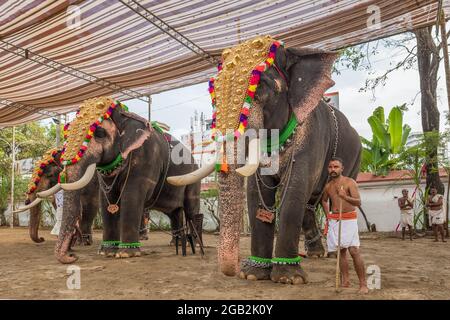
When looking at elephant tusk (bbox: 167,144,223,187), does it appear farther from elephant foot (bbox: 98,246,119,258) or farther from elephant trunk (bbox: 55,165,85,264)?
elephant foot (bbox: 98,246,119,258)

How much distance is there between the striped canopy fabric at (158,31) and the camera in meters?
6.54

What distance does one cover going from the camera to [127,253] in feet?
19.4

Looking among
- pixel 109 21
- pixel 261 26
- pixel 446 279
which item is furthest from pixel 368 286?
pixel 109 21

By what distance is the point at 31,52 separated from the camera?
326 inches

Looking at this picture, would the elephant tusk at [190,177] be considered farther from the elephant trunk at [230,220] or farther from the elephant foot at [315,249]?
the elephant foot at [315,249]

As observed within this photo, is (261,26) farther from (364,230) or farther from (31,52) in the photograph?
(364,230)

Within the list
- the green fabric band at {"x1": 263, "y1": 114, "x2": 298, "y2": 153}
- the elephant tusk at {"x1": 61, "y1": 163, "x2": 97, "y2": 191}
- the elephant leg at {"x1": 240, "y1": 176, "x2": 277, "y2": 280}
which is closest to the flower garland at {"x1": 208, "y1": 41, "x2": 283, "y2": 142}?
the green fabric band at {"x1": 263, "y1": 114, "x2": 298, "y2": 153}

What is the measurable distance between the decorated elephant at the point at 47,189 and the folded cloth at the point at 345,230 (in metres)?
4.63

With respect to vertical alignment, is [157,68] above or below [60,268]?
above

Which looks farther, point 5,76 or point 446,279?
point 5,76

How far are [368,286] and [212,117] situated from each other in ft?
6.71

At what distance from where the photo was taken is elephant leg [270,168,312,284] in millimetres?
3955

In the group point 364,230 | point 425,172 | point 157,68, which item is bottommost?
point 364,230

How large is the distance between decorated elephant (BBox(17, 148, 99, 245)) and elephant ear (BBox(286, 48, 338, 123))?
4.26 m
